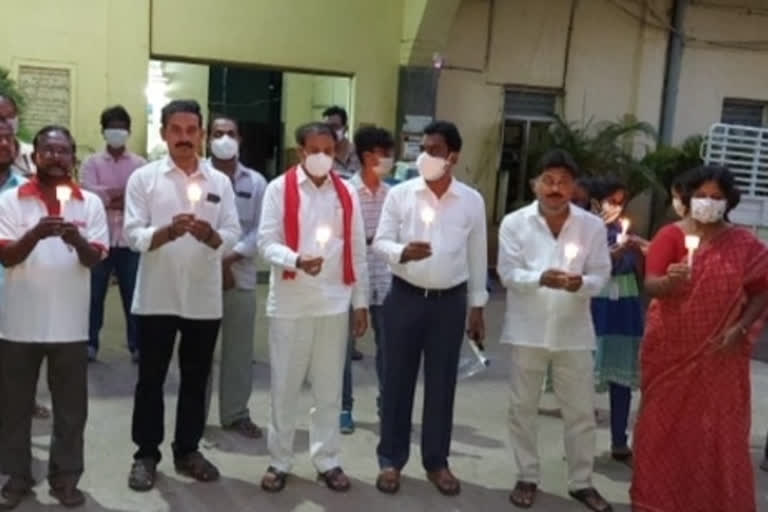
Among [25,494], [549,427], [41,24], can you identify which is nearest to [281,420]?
[25,494]

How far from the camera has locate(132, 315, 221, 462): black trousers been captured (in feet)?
13.0

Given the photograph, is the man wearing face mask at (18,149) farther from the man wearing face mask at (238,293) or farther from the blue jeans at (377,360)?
the blue jeans at (377,360)

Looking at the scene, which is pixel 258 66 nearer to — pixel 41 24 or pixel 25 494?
pixel 41 24

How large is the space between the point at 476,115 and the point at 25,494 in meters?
8.20

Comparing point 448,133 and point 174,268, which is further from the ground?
point 448,133

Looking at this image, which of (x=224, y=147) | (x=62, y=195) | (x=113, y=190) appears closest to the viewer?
(x=62, y=195)

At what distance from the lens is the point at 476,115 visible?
→ 1092 cm

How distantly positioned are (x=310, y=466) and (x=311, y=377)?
60 centimetres

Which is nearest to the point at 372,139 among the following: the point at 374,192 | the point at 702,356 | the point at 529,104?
the point at 374,192

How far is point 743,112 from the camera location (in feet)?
40.7

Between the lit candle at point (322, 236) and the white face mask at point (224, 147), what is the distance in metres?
1.02

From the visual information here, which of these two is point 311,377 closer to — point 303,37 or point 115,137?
point 115,137

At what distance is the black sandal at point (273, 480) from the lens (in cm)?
408

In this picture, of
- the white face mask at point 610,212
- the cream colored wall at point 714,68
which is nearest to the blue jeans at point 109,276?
the white face mask at point 610,212
